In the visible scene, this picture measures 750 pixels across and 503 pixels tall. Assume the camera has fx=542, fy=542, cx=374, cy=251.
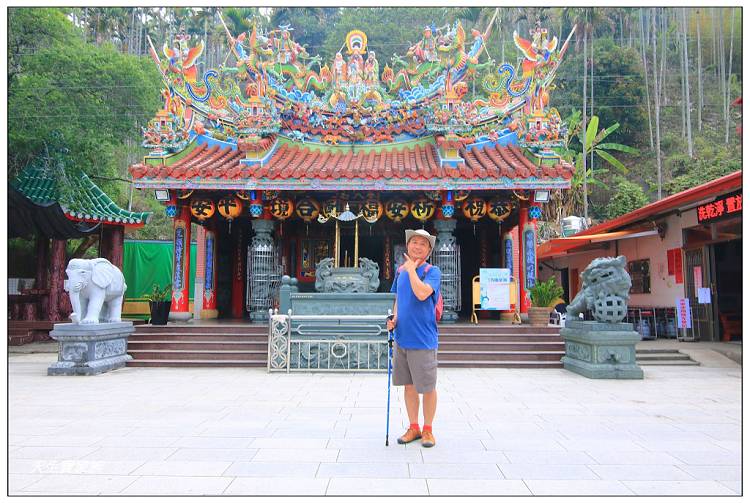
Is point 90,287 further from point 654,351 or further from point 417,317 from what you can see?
point 654,351

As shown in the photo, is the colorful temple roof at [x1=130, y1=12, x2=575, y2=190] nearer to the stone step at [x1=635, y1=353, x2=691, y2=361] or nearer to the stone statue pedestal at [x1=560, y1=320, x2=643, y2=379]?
the stone step at [x1=635, y1=353, x2=691, y2=361]

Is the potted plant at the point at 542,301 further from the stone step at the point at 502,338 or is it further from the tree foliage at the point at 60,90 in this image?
the tree foliage at the point at 60,90

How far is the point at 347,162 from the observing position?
38.9ft

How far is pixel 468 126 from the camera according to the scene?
11414mm

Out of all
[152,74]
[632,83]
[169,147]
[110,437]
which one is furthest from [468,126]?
[632,83]

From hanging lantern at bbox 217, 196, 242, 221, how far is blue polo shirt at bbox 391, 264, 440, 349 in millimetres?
8174

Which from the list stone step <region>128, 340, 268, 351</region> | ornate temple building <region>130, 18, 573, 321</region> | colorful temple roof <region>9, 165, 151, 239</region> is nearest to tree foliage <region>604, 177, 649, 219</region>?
ornate temple building <region>130, 18, 573, 321</region>

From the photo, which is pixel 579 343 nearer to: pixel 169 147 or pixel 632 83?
pixel 169 147

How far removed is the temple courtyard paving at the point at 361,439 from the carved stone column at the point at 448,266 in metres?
3.83

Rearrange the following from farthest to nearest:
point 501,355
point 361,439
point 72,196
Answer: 1. point 72,196
2. point 501,355
3. point 361,439

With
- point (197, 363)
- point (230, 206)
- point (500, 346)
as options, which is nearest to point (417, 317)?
point (500, 346)

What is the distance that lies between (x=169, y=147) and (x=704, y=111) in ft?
98.2

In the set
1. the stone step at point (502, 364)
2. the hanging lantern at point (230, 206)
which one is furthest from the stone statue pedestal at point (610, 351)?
the hanging lantern at point (230, 206)

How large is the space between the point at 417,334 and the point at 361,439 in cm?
96
